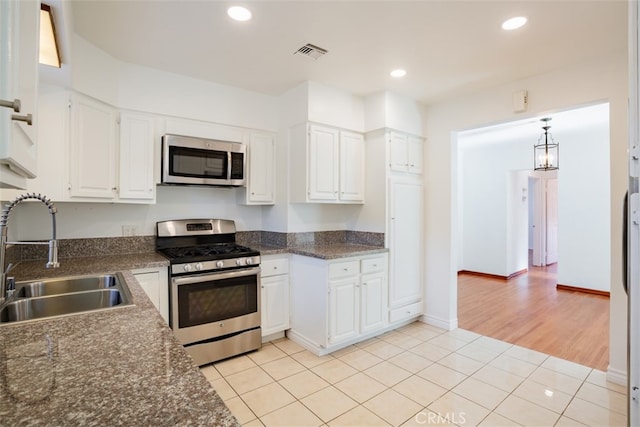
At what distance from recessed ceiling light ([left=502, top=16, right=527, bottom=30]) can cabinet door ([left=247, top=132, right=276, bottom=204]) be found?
229 cm

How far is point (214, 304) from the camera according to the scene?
9.11 feet

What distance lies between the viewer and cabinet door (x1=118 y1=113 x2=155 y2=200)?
2676 mm

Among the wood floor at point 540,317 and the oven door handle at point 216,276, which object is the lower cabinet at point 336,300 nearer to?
the oven door handle at point 216,276

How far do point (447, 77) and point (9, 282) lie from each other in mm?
3493

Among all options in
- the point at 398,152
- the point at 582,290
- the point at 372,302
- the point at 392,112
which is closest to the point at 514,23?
the point at 392,112

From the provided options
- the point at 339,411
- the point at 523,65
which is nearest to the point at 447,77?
the point at 523,65

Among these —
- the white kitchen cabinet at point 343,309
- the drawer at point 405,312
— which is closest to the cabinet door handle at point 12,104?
the white kitchen cabinet at point 343,309

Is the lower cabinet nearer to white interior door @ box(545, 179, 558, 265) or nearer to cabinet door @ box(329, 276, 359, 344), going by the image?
cabinet door @ box(329, 276, 359, 344)

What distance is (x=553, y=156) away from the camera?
5.36m

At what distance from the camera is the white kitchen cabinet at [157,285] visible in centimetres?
246

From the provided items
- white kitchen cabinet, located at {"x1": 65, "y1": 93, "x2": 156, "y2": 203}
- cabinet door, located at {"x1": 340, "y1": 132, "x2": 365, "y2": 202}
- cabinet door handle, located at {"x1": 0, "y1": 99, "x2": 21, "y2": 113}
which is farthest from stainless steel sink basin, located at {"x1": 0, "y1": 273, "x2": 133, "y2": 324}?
cabinet door, located at {"x1": 340, "y1": 132, "x2": 365, "y2": 202}

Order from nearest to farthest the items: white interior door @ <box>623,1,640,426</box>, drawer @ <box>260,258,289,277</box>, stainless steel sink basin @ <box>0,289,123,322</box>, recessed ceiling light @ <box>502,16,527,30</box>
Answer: white interior door @ <box>623,1,640,426</box>, stainless steel sink basin @ <box>0,289,123,322</box>, recessed ceiling light @ <box>502,16,527,30</box>, drawer @ <box>260,258,289,277</box>

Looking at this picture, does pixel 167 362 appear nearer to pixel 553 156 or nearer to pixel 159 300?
pixel 159 300

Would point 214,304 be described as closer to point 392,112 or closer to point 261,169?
point 261,169
